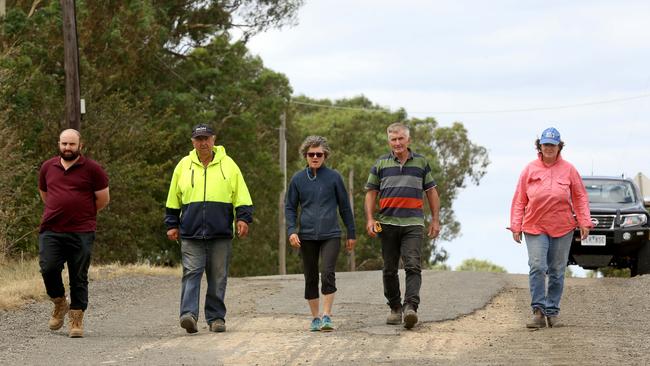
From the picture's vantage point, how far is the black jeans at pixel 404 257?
12.9 metres

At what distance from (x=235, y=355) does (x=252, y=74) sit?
152ft

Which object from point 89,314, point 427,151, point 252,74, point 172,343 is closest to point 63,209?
point 172,343

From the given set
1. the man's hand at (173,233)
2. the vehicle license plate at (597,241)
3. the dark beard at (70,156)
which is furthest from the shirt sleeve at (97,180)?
the vehicle license plate at (597,241)

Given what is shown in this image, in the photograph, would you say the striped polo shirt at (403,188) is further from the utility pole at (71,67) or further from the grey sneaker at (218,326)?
the utility pole at (71,67)

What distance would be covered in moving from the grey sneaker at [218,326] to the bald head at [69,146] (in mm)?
2162

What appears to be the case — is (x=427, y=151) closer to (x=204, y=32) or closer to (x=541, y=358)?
(x=204, y=32)

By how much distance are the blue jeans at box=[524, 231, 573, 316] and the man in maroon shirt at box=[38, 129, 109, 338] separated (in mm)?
4416

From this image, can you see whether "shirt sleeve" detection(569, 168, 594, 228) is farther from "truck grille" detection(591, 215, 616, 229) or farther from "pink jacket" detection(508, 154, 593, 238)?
"truck grille" detection(591, 215, 616, 229)

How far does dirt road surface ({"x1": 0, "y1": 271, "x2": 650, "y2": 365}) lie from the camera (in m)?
10.5

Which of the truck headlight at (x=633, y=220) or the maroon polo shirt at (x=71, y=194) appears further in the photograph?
the truck headlight at (x=633, y=220)

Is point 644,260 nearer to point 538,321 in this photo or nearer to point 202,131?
point 538,321

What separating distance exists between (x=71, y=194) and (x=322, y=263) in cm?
258

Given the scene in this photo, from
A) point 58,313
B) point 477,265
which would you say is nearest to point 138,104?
point 58,313

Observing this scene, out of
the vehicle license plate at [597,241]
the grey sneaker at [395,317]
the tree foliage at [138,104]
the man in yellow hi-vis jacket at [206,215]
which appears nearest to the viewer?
the man in yellow hi-vis jacket at [206,215]
